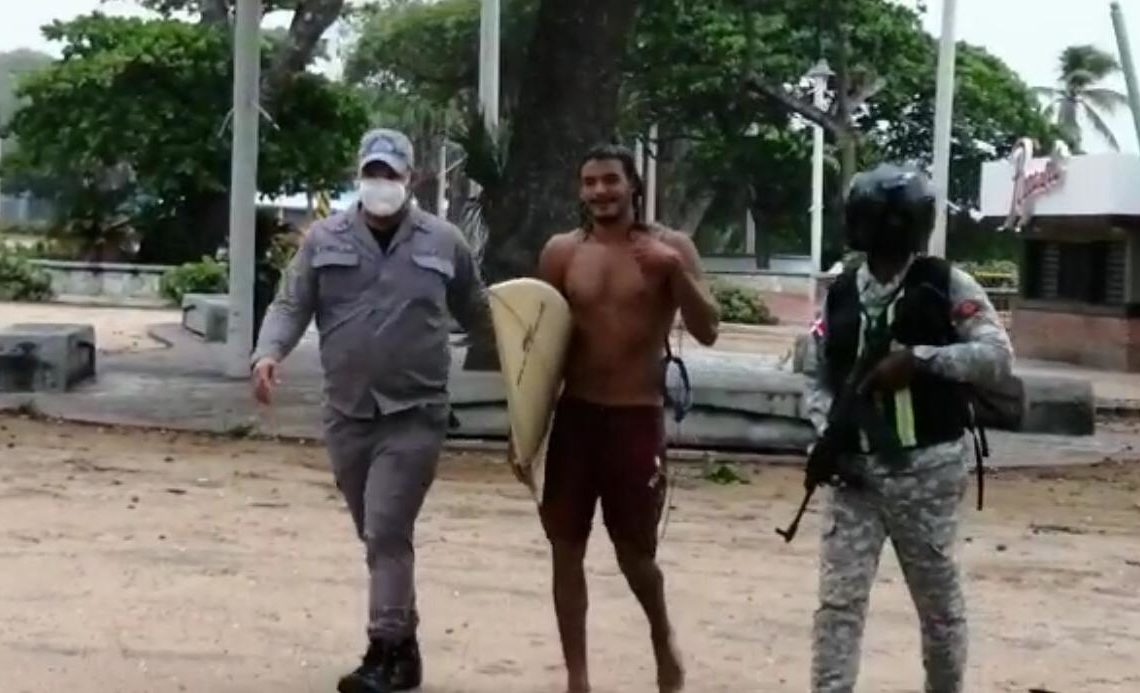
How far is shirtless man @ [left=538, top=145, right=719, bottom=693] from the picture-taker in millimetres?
6711

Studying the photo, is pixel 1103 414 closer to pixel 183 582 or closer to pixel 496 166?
pixel 496 166

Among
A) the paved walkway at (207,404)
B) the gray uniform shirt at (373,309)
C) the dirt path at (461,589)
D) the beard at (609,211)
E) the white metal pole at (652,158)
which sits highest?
the white metal pole at (652,158)

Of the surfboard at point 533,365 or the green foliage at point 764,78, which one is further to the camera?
the green foliage at point 764,78

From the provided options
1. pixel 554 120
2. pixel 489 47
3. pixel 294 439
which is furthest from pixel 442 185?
pixel 294 439

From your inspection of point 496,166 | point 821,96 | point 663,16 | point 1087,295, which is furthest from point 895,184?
point 663,16

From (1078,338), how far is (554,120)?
1760 cm

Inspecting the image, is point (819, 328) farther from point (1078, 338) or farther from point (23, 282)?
point (23, 282)

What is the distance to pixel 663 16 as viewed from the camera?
5203 centimetres

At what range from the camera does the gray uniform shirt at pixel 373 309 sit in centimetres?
698

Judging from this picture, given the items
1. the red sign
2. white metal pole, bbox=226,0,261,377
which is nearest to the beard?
white metal pole, bbox=226,0,261,377

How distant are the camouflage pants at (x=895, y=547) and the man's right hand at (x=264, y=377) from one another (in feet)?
6.39

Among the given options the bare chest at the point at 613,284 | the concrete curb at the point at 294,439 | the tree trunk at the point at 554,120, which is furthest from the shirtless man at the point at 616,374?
the tree trunk at the point at 554,120

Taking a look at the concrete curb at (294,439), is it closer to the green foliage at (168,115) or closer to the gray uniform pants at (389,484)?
the gray uniform pants at (389,484)

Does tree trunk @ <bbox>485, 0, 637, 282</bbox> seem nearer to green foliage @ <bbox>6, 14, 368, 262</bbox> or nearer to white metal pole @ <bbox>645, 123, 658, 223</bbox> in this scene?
green foliage @ <bbox>6, 14, 368, 262</bbox>
